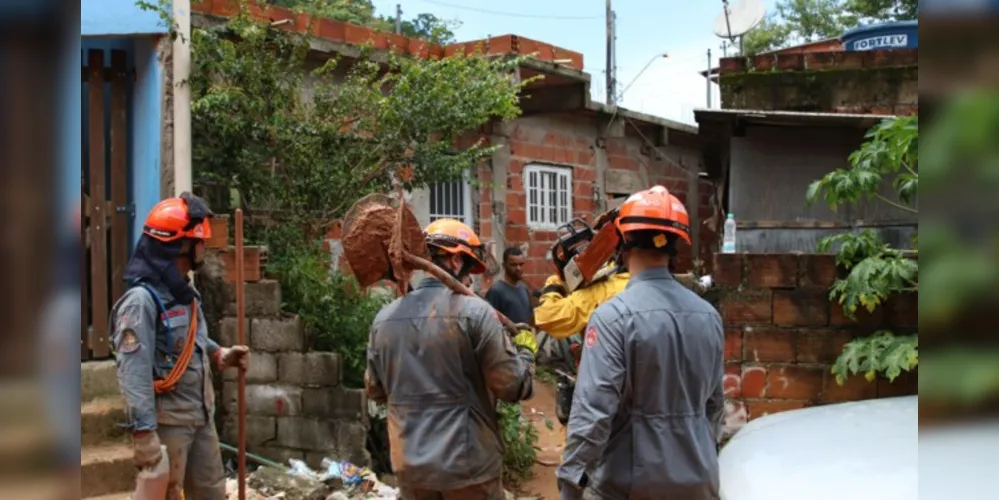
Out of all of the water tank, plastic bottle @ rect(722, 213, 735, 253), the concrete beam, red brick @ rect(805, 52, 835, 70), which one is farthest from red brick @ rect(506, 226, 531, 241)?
the water tank

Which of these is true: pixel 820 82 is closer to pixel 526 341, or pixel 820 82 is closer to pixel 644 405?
pixel 526 341

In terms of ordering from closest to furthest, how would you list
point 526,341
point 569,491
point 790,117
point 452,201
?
1. point 569,491
2. point 526,341
3. point 790,117
4. point 452,201

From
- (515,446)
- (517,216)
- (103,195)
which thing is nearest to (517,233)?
(517,216)

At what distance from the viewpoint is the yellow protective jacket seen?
14.0 ft

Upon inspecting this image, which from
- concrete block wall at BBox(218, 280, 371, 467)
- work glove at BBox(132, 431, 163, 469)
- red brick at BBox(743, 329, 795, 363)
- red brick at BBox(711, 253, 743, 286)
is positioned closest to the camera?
work glove at BBox(132, 431, 163, 469)

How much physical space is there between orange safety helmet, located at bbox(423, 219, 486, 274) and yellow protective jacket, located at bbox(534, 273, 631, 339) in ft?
2.12

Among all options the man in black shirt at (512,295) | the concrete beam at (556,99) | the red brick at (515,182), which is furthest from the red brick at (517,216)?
the man in black shirt at (512,295)

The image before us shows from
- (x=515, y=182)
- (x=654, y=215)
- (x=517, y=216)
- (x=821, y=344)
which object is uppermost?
(x=515, y=182)

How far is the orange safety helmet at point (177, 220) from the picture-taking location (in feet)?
13.5

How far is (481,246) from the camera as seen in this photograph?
379cm

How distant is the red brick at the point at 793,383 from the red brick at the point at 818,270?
42 cm

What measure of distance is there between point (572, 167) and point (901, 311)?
7544mm

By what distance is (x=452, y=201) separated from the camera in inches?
383

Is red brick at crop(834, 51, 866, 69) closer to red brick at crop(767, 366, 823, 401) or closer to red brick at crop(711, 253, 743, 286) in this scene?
red brick at crop(711, 253, 743, 286)
